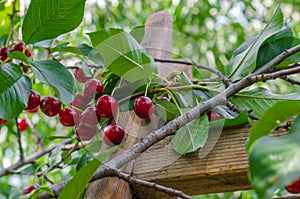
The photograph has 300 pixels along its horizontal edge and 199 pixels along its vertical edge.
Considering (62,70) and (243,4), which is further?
(243,4)

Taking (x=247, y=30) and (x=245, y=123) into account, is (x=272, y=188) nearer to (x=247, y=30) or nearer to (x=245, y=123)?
(x=245, y=123)

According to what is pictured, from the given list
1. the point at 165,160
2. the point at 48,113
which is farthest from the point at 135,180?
the point at 48,113

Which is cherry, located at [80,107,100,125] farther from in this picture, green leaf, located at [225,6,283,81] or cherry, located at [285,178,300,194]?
cherry, located at [285,178,300,194]

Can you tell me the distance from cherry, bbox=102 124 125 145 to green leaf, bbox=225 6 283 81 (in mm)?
200

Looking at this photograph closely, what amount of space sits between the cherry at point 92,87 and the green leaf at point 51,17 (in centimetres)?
9

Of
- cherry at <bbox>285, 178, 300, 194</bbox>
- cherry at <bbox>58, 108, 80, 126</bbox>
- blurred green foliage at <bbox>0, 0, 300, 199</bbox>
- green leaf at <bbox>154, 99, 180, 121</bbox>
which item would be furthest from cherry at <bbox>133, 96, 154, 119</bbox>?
blurred green foliage at <bbox>0, 0, 300, 199</bbox>

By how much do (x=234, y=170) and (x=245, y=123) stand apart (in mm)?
80

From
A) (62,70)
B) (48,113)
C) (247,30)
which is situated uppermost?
(62,70)

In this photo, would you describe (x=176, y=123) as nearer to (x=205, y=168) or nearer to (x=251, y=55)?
(x=205, y=168)

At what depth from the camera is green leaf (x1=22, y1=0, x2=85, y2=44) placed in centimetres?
64

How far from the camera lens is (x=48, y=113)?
31.0 inches

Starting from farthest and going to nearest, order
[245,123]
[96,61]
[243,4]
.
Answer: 1. [243,4]
2. [96,61]
3. [245,123]

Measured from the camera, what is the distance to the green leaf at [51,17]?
25.2 inches

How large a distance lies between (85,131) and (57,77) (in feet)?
0.30
